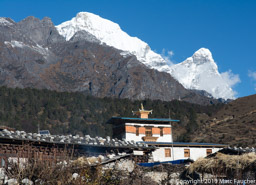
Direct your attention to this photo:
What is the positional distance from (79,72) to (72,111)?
8888 centimetres

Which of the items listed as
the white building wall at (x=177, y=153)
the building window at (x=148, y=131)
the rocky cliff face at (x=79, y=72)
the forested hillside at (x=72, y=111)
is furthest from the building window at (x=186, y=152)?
the rocky cliff face at (x=79, y=72)

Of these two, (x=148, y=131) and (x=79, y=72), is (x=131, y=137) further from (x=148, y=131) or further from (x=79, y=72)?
(x=79, y=72)

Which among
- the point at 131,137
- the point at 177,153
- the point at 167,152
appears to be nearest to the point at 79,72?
the point at 131,137

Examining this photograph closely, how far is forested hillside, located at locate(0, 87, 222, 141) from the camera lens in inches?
3078

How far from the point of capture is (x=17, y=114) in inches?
3204

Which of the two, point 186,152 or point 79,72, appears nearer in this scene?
point 186,152

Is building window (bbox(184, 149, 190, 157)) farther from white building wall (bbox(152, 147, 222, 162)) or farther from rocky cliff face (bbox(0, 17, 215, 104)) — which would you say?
rocky cliff face (bbox(0, 17, 215, 104))

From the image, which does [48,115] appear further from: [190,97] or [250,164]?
[190,97]

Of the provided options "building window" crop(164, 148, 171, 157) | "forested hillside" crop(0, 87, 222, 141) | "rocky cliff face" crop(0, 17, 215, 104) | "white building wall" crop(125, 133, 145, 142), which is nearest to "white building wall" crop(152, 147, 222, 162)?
"building window" crop(164, 148, 171, 157)

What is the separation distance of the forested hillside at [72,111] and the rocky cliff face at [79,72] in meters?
61.0

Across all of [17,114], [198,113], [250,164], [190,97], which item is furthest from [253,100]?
[190,97]

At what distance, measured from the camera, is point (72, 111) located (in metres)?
89.9

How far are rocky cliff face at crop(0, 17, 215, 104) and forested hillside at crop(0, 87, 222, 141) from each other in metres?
61.0

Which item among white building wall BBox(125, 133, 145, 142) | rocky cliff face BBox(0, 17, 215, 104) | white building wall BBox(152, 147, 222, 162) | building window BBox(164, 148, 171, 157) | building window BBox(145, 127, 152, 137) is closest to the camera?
white building wall BBox(152, 147, 222, 162)
